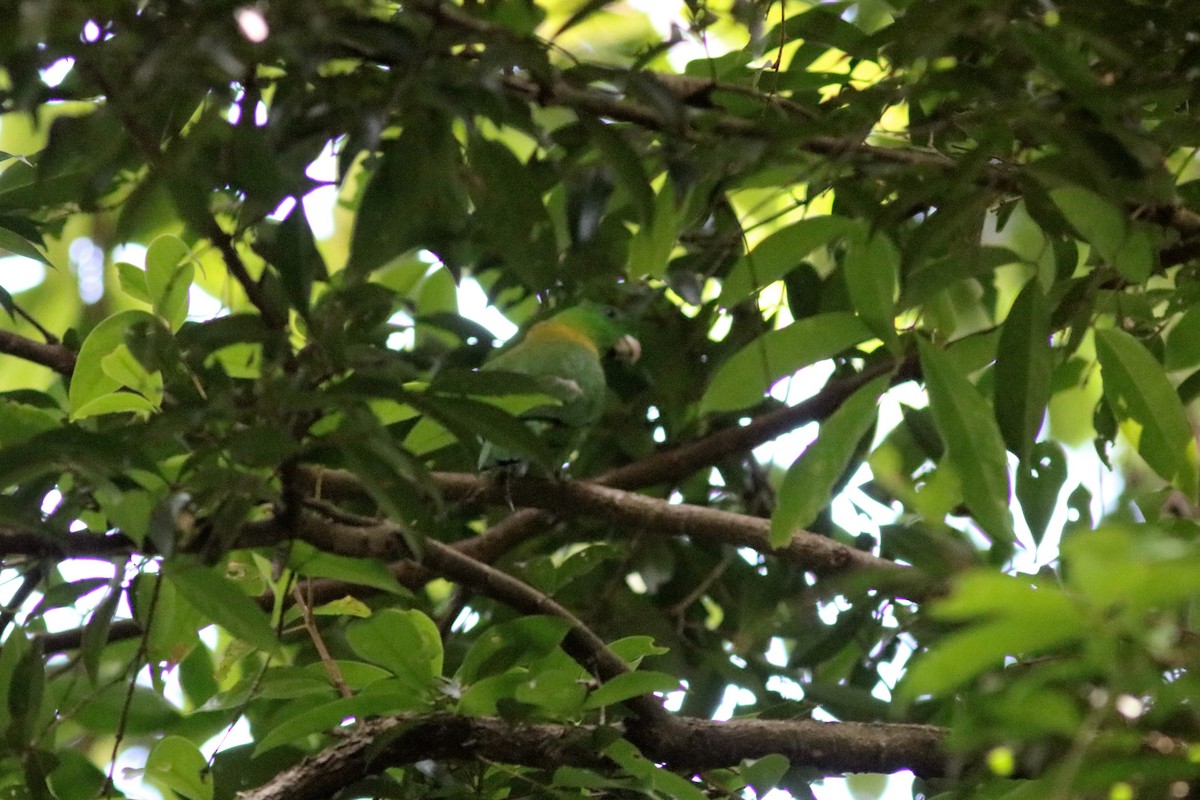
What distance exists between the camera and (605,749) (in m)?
1.46

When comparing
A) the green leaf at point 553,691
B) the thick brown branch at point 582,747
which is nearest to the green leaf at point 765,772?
the thick brown branch at point 582,747

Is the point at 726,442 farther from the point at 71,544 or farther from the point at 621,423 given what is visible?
the point at 71,544

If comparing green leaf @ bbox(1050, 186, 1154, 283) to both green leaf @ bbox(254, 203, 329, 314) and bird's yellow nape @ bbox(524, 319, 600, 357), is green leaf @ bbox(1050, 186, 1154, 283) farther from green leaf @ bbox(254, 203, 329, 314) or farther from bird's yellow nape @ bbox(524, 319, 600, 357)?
bird's yellow nape @ bbox(524, 319, 600, 357)

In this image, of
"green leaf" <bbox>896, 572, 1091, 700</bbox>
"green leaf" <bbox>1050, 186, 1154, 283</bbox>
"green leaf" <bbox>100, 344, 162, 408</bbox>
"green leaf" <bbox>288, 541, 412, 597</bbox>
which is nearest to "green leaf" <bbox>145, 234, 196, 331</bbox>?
"green leaf" <bbox>100, 344, 162, 408</bbox>

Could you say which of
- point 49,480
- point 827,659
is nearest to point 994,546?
point 827,659

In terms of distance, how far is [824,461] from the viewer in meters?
1.42

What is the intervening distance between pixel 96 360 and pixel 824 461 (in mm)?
929

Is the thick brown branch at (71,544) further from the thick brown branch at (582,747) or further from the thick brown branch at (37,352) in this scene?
the thick brown branch at (37,352)

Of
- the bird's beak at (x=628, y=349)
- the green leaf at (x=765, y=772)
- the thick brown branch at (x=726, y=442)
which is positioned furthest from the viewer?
the bird's beak at (x=628, y=349)

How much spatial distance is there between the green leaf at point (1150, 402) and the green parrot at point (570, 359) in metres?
0.94

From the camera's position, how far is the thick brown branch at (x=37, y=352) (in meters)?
1.90

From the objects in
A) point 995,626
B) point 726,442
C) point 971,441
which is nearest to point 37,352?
point 726,442

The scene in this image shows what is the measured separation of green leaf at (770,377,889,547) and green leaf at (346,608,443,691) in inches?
18.3

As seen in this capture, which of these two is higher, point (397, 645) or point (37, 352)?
point (37, 352)
